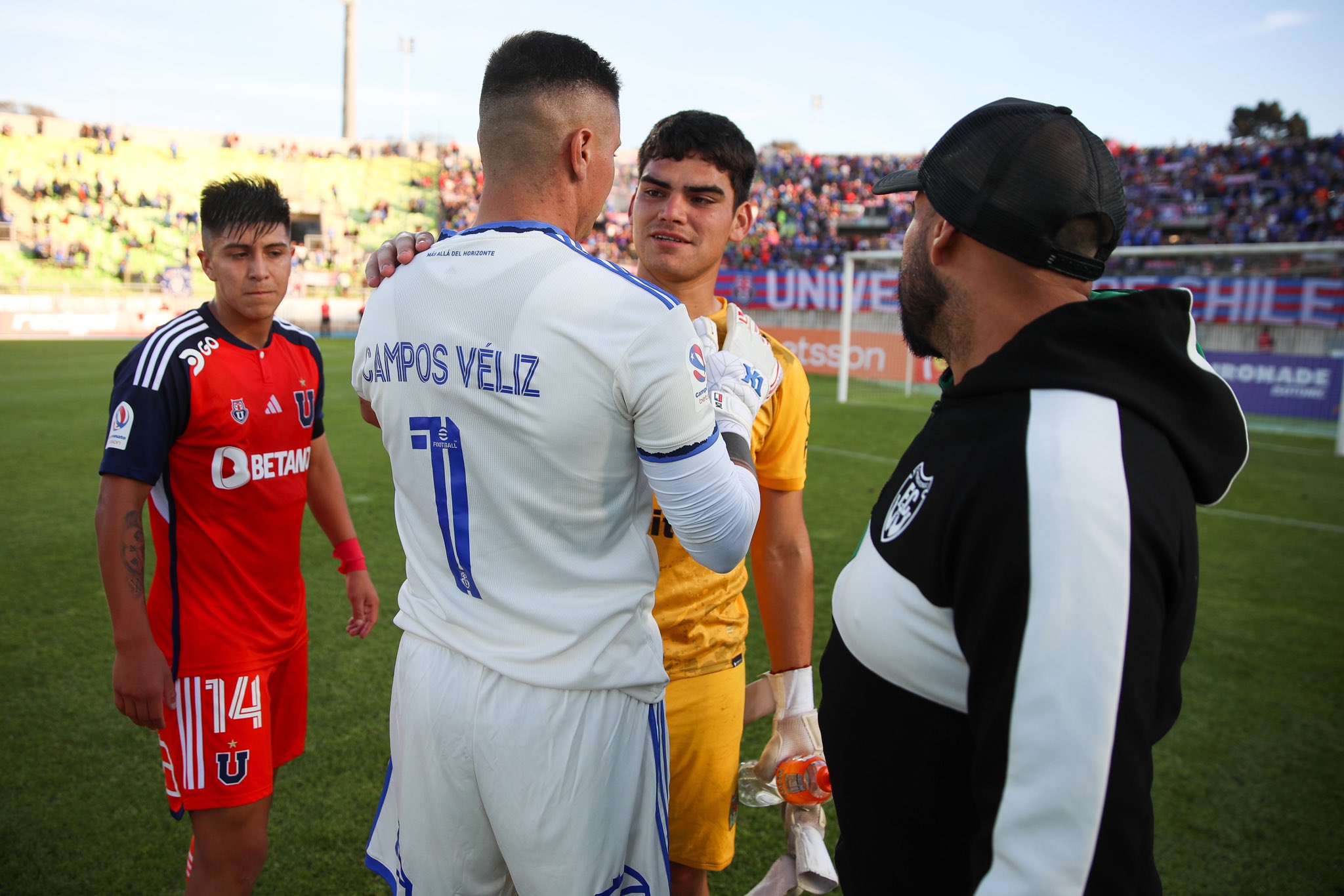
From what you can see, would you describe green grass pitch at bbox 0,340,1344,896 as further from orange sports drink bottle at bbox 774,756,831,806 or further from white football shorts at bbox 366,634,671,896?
white football shorts at bbox 366,634,671,896

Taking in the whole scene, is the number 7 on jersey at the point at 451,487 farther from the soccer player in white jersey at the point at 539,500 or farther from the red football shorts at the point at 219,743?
the red football shorts at the point at 219,743

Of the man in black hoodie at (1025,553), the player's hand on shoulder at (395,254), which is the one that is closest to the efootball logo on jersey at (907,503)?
the man in black hoodie at (1025,553)

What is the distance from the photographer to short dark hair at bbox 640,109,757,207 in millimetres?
2594

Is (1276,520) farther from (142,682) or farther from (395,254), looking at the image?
(142,682)

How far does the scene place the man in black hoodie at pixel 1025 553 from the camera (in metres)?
0.97

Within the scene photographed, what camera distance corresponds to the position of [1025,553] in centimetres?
99

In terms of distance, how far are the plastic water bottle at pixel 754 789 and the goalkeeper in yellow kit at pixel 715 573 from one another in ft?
0.22

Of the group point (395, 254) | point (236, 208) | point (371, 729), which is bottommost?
point (371, 729)

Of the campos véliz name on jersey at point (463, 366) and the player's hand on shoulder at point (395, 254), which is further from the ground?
the player's hand on shoulder at point (395, 254)

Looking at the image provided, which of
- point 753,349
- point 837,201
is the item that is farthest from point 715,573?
point 837,201

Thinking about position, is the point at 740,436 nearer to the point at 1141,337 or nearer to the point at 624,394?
the point at 624,394

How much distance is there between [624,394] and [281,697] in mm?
1853

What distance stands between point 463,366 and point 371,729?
299cm

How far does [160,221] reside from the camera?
36.8 metres
